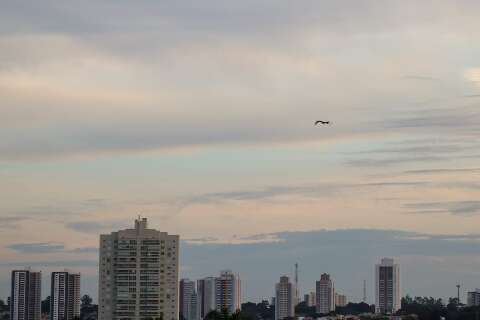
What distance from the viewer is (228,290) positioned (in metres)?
178

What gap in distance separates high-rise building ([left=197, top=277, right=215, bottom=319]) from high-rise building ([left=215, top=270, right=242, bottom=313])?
1199 millimetres

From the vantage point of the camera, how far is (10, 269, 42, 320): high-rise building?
17475 cm

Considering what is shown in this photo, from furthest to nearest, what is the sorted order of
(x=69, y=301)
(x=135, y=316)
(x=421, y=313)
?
(x=69, y=301) → (x=421, y=313) → (x=135, y=316)

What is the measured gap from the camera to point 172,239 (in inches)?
4269

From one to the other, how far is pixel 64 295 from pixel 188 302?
2281cm

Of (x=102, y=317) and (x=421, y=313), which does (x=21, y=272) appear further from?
(x=102, y=317)

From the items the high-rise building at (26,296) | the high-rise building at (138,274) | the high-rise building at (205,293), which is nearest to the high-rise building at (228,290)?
the high-rise building at (205,293)

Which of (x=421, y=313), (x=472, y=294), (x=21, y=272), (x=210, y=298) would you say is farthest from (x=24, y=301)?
(x=472, y=294)

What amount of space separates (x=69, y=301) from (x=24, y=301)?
7.34 meters

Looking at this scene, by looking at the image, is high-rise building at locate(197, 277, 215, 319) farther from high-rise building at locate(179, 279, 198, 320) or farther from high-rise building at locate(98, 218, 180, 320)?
high-rise building at locate(98, 218, 180, 320)

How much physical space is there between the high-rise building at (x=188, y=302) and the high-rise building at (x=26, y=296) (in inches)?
819

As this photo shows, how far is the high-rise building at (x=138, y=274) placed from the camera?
348 feet

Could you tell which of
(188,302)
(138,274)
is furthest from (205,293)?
(138,274)

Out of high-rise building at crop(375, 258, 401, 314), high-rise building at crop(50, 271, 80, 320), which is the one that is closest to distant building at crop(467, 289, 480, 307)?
high-rise building at crop(375, 258, 401, 314)
